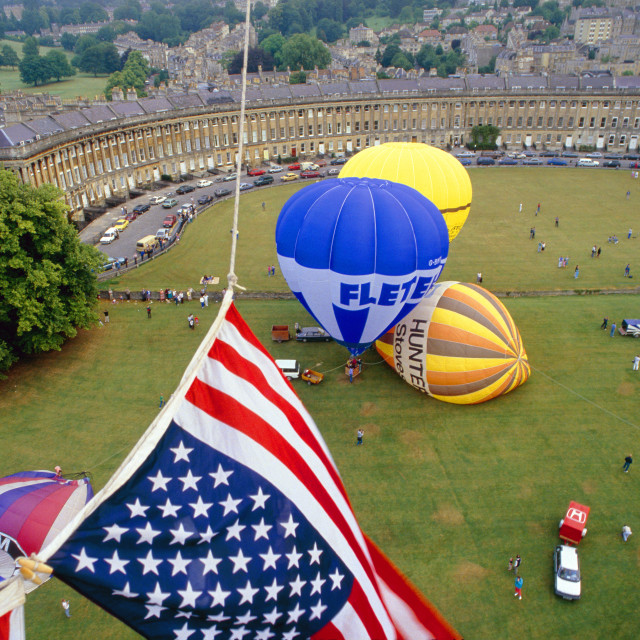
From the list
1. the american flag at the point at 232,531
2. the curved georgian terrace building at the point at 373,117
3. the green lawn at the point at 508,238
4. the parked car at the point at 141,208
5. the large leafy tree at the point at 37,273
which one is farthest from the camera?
the curved georgian terrace building at the point at 373,117

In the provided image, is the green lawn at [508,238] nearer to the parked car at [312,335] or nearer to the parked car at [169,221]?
the parked car at [169,221]

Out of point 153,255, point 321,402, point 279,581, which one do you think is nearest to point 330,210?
point 321,402

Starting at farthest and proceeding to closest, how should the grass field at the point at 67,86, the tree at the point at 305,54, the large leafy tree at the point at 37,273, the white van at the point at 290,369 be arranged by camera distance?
the grass field at the point at 67,86 < the tree at the point at 305,54 < the white van at the point at 290,369 < the large leafy tree at the point at 37,273

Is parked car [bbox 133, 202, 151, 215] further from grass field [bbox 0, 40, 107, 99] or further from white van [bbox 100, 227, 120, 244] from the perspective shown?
grass field [bbox 0, 40, 107, 99]

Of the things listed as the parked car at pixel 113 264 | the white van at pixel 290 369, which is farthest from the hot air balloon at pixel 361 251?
the parked car at pixel 113 264

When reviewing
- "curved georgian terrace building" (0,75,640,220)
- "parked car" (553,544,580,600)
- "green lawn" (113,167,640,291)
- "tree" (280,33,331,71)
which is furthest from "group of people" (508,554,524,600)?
"tree" (280,33,331,71)

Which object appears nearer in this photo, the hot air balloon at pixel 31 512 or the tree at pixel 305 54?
the hot air balloon at pixel 31 512

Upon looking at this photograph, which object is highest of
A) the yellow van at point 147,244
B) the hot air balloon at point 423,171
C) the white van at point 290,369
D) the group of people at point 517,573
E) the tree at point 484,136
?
the hot air balloon at point 423,171
